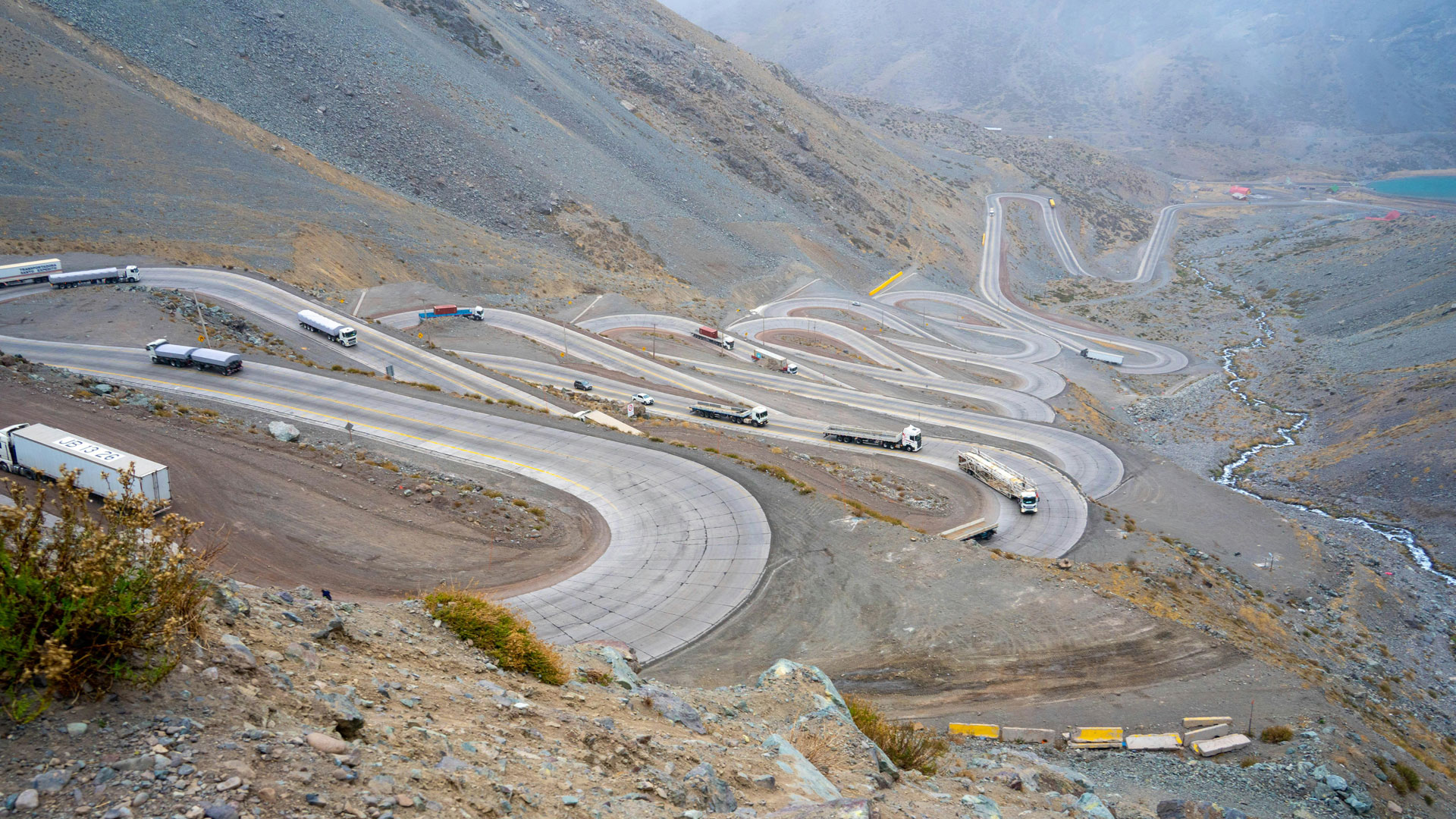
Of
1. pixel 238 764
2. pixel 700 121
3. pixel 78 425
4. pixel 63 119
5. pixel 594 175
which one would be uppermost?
pixel 700 121

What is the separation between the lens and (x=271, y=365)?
4288cm

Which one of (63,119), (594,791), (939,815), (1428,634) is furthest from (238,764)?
(63,119)

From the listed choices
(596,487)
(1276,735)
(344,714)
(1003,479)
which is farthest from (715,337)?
(344,714)

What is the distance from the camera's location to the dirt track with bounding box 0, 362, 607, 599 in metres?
24.4

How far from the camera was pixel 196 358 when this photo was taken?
4069 centimetres

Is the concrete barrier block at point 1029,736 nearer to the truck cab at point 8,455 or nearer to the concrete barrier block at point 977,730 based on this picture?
the concrete barrier block at point 977,730

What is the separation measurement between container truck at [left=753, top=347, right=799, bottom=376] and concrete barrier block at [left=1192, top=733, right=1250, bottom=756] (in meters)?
47.9

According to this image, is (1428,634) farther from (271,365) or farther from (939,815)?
(271,365)

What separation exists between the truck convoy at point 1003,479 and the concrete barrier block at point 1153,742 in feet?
71.8

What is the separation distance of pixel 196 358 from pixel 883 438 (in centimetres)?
3944

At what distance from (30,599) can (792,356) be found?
6600 cm

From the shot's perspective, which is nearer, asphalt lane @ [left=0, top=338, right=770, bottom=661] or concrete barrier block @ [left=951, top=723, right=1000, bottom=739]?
concrete barrier block @ [left=951, top=723, right=1000, bottom=739]

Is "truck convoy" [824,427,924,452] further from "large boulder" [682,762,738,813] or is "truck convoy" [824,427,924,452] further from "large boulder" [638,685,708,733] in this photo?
"large boulder" [682,762,738,813]

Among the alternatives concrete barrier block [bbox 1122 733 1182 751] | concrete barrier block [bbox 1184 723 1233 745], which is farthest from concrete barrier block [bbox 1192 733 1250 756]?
concrete barrier block [bbox 1122 733 1182 751]
